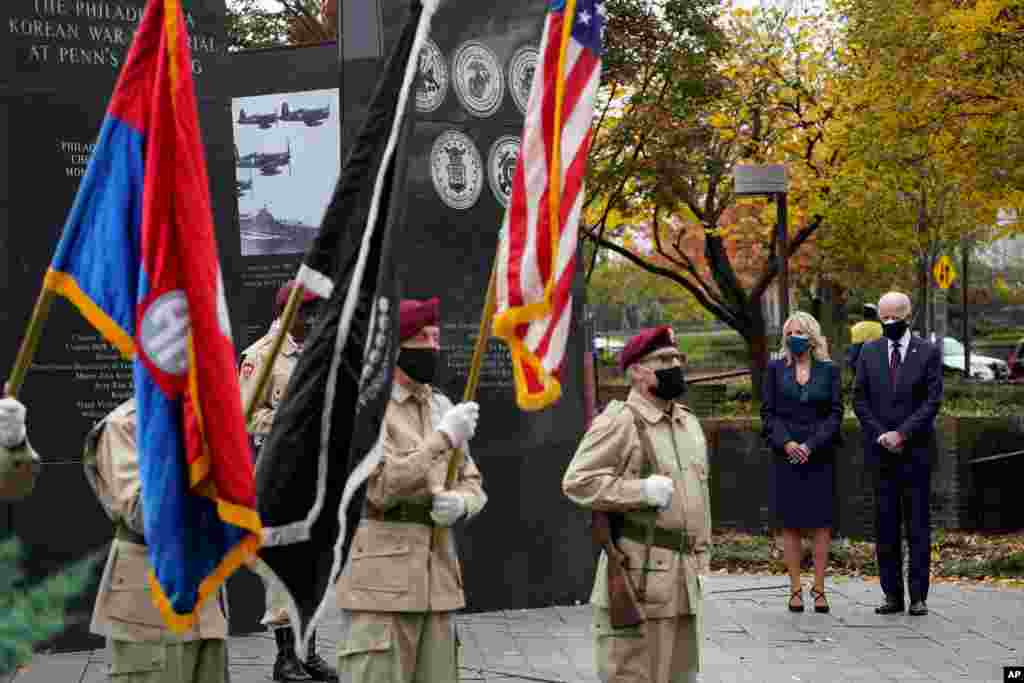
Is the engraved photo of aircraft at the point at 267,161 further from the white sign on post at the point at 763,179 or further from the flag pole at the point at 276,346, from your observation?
the flag pole at the point at 276,346

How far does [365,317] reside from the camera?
5.46 metres

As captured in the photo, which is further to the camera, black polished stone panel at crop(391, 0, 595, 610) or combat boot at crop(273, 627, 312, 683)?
black polished stone panel at crop(391, 0, 595, 610)

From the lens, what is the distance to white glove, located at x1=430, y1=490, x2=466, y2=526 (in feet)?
20.4

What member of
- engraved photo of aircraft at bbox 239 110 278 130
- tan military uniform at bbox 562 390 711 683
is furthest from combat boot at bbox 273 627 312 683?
engraved photo of aircraft at bbox 239 110 278 130

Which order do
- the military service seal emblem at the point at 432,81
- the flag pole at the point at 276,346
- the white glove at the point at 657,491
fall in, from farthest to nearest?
the military service seal emblem at the point at 432,81, the white glove at the point at 657,491, the flag pole at the point at 276,346

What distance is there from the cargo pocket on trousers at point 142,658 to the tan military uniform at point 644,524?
1.84 m

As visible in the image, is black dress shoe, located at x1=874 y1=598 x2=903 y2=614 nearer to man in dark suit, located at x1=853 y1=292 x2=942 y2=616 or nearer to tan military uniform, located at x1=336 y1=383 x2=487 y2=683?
man in dark suit, located at x1=853 y1=292 x2=942 y2=616

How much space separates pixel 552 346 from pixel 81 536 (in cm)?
525

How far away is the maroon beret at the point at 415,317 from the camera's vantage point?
6559 mm

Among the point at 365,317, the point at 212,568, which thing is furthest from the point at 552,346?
the point at 212,568

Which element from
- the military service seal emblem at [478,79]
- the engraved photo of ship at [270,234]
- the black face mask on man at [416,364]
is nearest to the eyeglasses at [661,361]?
the black face mask on man at [416,364]

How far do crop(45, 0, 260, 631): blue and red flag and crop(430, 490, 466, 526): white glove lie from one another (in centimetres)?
145

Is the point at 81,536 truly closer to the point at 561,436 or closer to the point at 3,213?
the point at 3,213

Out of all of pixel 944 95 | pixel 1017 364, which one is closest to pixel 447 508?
pixel 944 95
